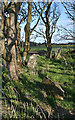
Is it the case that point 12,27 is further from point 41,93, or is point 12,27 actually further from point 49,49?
point 41,93

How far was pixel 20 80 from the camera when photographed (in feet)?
12.1

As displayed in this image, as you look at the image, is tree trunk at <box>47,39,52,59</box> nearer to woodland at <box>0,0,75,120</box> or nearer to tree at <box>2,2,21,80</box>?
woodland at <box>0,0,75,120</box>

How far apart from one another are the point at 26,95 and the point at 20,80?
31.8 inches

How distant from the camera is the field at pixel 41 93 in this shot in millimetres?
2467

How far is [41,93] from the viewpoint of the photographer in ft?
9.64

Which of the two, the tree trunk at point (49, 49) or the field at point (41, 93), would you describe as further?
the tree trunk at point (49, 49)

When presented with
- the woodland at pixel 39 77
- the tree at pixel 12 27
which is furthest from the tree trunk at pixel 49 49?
the tree at pixel 12 27

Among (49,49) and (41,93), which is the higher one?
(49,49)

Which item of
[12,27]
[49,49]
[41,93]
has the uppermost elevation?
[12,27]

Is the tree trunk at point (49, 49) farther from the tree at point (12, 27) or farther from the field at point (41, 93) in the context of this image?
the tree at point (12, 27)

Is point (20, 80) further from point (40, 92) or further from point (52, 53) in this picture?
point (52, 53)

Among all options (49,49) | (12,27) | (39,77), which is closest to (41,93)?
(39,77)

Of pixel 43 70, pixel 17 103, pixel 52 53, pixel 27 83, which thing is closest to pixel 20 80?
pixel 27 83

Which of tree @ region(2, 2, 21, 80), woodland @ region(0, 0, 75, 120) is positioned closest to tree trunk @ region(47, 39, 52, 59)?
woodland @ region(0, 0, 75, 120)
